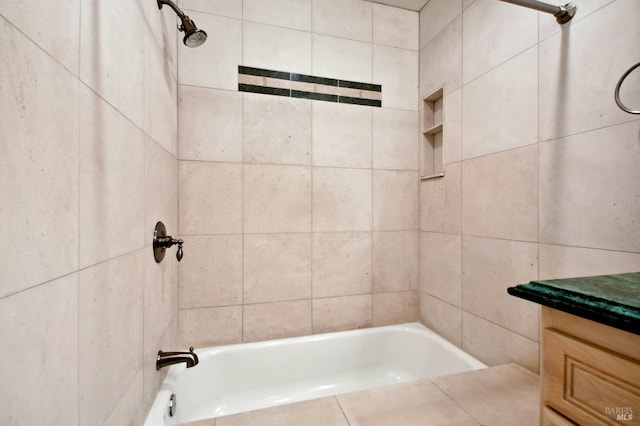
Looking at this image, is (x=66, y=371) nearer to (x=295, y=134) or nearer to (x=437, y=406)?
(x=437, y=406)

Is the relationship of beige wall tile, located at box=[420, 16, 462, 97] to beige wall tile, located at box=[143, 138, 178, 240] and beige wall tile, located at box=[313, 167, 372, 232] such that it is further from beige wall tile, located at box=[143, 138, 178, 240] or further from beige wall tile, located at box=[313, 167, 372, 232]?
beige wall tile, located at box=[143, 138, 178, 240]

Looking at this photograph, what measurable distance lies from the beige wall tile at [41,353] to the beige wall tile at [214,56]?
1.37 m

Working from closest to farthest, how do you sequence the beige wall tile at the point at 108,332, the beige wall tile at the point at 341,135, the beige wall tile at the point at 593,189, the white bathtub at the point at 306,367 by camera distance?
the beige wall tile at the point at 108,332, the beige wall tile at the point at 593,189, the white bathtub at the point at 306,367, the beige wall tile at the point at 341,135

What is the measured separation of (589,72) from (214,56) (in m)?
1.75

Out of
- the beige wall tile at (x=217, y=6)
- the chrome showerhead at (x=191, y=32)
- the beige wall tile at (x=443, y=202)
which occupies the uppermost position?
the beige wall tile at (x=217, y=6)

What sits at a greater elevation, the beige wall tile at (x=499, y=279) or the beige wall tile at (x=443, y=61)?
the beige wall tile at (x=443, y=61)

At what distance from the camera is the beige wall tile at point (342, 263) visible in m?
1.78

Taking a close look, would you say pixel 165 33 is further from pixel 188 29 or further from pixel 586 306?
pixel 586 306

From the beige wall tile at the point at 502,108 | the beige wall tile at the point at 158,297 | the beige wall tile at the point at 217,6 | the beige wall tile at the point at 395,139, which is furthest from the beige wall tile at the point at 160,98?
the beige wall tile at the point at 502,108

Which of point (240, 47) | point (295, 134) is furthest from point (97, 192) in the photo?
point (240, 47)

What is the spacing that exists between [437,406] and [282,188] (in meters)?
1.30

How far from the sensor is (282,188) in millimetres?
1711

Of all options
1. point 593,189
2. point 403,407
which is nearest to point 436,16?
point 593,189

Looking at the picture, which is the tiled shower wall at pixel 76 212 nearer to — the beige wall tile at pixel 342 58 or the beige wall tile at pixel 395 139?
the beige wall tile at pixel 342 58
